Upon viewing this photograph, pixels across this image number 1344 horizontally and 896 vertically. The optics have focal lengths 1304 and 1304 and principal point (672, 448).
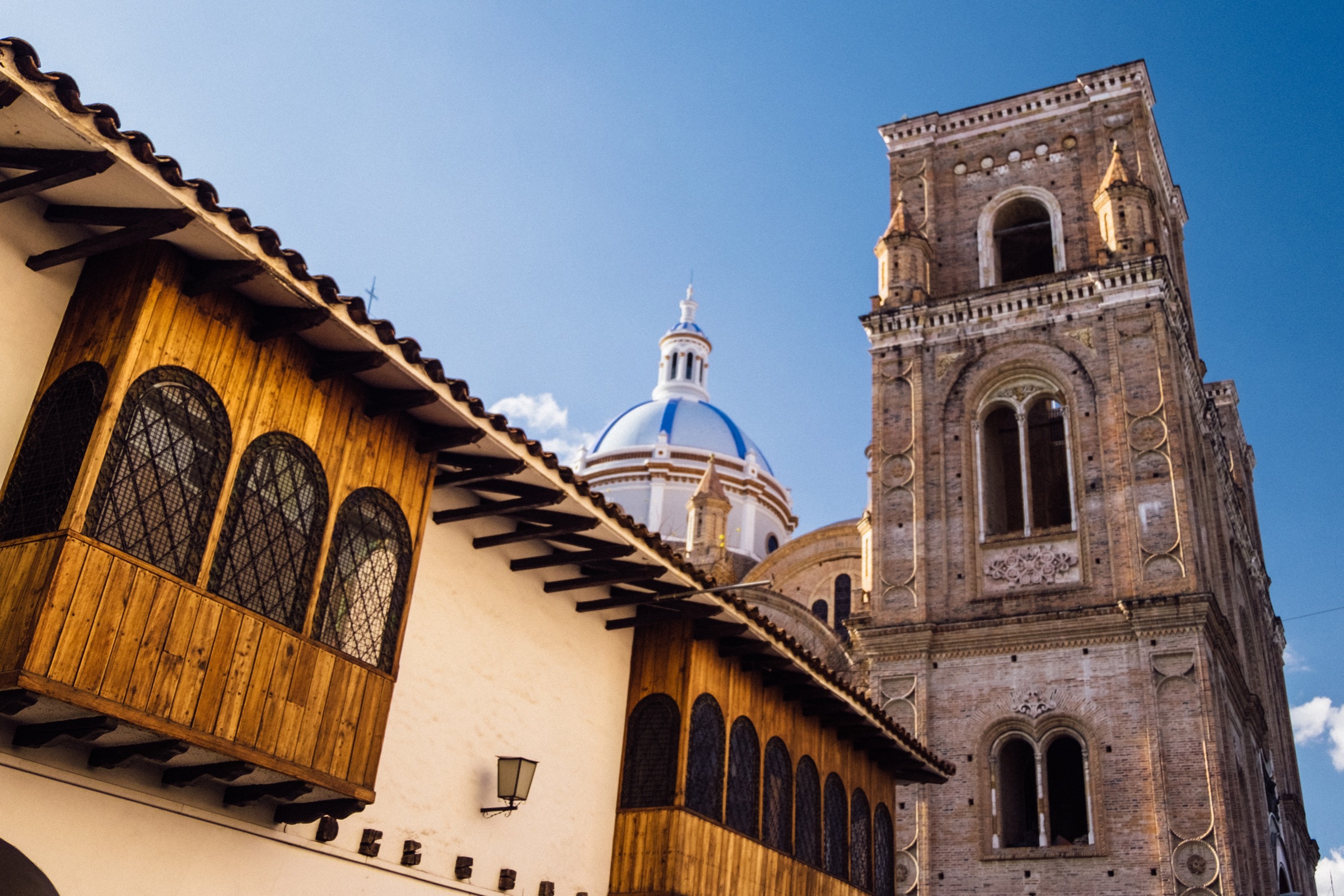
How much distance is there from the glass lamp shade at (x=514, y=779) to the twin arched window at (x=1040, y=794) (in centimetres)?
1464

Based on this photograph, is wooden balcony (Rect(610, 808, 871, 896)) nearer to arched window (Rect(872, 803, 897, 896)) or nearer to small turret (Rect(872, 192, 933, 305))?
arched window (Rect(872, 803, 897, 896))

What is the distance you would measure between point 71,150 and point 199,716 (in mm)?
3159

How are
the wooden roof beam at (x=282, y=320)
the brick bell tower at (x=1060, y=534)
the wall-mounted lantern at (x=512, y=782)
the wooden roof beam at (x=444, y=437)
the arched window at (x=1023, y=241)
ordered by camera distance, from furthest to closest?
the arched window at (x=1023, y=241) → the brick bell tower at (x=1060, y=534) → the wall-mounted lantern at (x=512, y=782) → the wooden roof beam at (x=444, y=437) → the wooden roof beam at (x=282, y=320)

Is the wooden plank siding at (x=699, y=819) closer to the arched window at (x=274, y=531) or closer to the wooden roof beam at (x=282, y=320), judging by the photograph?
the arched window at (x=274, y=531)

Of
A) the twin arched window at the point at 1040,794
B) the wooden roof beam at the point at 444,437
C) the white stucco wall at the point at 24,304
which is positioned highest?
the twin arched window at the point at 1040,794

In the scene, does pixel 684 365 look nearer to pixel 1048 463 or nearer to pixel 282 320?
pixel 1048 463

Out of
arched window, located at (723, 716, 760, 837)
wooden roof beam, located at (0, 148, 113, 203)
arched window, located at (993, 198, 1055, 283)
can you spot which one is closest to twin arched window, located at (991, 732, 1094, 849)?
arched window, located at (993, 198, 1055, 283)

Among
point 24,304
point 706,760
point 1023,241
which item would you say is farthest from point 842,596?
point 24,304

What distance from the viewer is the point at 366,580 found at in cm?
895

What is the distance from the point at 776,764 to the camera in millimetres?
13398

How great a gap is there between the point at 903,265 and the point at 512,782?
21.2 m

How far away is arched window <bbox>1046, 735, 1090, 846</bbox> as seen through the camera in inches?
893

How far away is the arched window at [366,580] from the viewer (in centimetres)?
861

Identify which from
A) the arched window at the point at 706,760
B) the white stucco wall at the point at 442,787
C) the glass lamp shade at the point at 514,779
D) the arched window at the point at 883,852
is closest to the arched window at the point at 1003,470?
the arched window at the point at 883,852
